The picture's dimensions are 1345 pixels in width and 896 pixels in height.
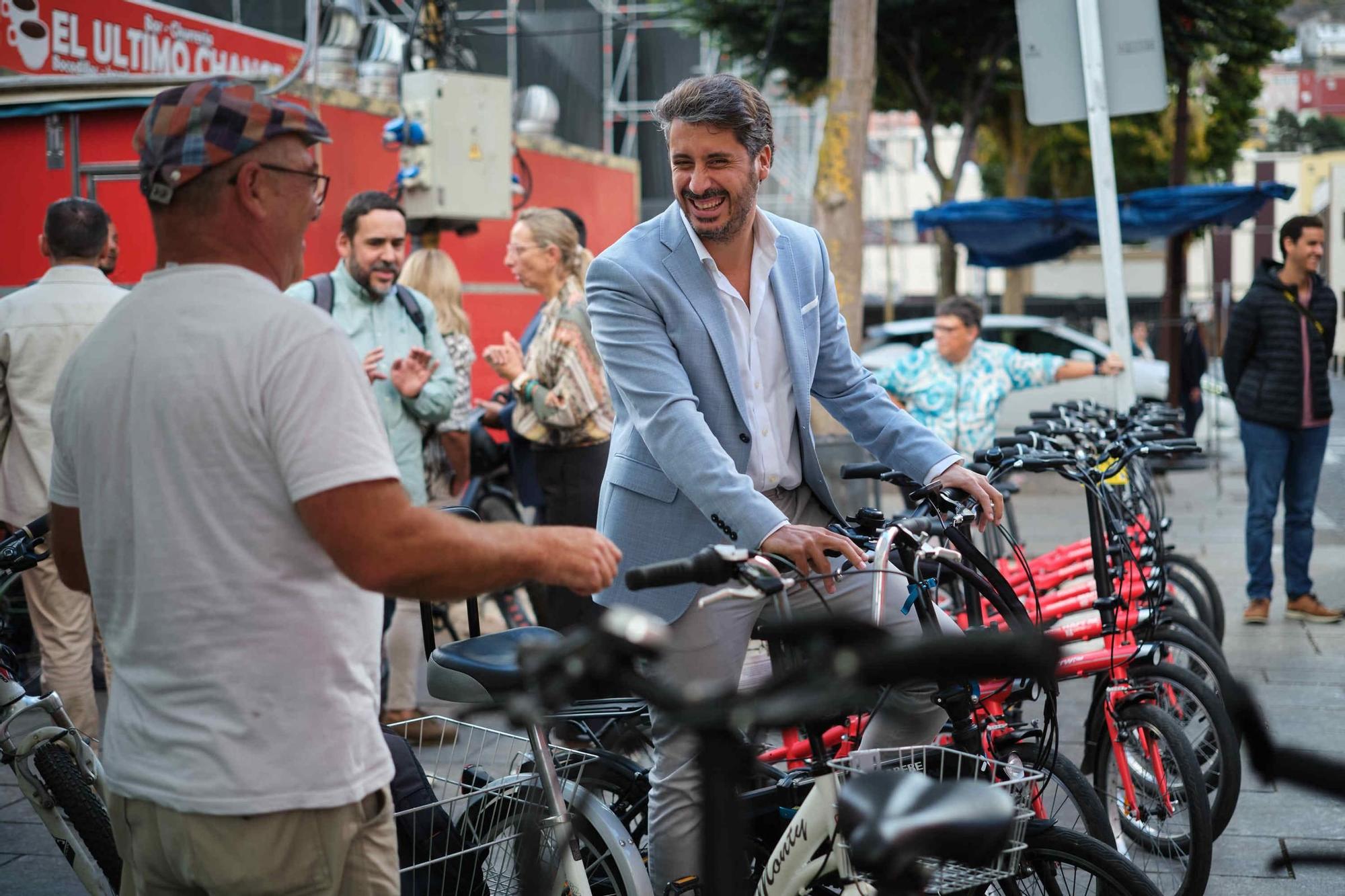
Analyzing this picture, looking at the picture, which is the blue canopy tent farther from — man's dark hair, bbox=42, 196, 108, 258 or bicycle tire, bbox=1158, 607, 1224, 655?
man's dark hair, bbox=42, 196, 108, 258

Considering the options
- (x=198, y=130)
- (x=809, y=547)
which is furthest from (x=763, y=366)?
(x=198, y=130)

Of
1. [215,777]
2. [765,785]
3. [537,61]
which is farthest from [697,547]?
Answer: [537,61]

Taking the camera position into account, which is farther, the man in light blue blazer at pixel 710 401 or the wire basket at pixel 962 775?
the man in light blue blazer at pixel 710 401

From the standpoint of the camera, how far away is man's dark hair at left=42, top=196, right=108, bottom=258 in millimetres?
5305

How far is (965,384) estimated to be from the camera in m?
7.21

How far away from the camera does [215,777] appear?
2.03m

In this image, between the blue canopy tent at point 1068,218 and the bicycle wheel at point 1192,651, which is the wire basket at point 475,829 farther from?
the blue canopy tent at point 1068,218

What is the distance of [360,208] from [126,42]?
18.3ft

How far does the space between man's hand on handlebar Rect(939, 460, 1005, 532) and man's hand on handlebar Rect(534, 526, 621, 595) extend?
4.45 ft

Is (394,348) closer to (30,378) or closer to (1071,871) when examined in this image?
(30,378)

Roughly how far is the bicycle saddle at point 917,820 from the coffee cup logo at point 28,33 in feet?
29.1

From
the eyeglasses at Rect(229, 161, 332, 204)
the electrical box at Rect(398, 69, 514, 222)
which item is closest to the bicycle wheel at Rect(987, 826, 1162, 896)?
the eyeglasses at Rect(229, 161, 332, 204)

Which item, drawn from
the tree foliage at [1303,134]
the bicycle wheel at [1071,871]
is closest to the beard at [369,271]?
the bicycle wheel at [1071,871]

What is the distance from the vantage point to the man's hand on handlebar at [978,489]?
3.22 metres
